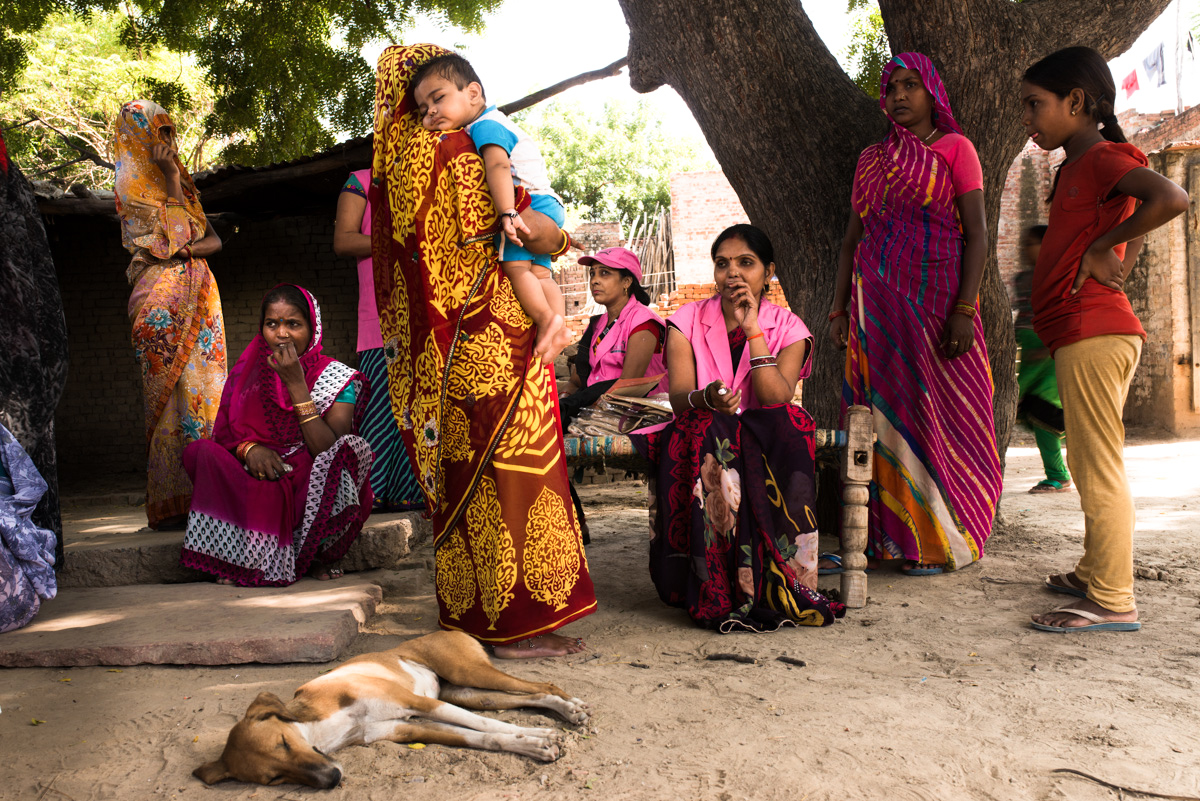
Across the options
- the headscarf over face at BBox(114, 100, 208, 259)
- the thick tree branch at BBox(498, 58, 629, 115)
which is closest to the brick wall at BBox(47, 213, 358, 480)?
the thick tree branch at BBox(498, 58, 629, 115)

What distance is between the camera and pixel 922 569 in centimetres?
396

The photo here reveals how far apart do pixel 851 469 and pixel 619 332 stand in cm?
166

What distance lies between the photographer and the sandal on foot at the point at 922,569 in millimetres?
3957

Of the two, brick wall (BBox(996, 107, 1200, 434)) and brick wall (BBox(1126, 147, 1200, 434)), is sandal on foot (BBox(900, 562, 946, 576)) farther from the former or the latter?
brick wall (BBox(1126, 147, 1200, 434))

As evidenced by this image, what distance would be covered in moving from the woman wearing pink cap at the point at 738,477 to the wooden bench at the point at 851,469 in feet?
0.46

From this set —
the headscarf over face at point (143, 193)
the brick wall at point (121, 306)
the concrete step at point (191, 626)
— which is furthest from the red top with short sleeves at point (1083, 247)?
the brick wall at point (121, 306)

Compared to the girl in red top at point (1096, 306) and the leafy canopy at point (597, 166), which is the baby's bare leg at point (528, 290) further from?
the leafy canopy at point (597, 166)

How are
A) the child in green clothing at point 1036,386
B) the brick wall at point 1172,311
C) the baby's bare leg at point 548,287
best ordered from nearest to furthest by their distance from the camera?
the baby's bare leg at point 548,287 < the child in green clothing at point 1036,386 < the brick wall at point 1172,311

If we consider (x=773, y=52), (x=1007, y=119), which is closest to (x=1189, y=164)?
(x=1007, y=119)

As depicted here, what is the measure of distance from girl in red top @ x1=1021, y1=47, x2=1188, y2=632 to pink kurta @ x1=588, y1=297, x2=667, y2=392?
2.01 m

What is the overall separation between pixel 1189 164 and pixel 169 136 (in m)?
11.2

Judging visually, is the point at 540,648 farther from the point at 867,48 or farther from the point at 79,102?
the point at 79,102

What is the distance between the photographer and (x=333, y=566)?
3.93 m

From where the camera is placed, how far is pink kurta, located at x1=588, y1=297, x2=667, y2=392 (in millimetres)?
4641
